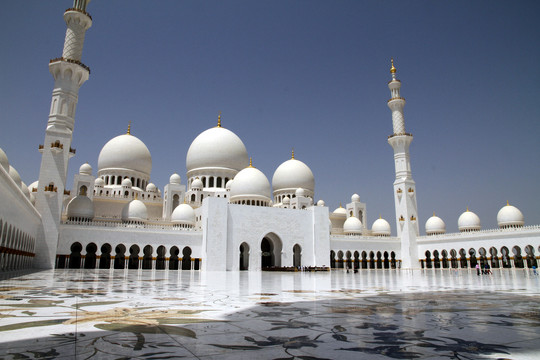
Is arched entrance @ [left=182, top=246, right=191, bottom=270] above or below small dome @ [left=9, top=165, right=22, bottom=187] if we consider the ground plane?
below

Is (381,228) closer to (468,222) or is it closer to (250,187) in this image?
(468,222)

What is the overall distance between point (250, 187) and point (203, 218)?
4891 mm

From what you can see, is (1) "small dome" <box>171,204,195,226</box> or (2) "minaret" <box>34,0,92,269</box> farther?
(1) "small dome" <box>171,204,195,226</box>

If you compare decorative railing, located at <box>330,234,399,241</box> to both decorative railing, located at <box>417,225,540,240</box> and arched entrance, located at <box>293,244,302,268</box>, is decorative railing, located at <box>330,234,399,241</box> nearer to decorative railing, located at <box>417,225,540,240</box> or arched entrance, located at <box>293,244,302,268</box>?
decorative railing, located at <box>417,225,540,240</box>

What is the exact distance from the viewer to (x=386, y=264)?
33.7 metres

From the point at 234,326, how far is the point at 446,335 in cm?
155

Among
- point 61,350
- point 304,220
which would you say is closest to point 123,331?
point 61,350

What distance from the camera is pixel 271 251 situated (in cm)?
2816

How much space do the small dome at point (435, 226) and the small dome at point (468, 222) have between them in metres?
1.40

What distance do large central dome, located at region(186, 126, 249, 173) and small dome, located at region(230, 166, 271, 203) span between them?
143 inches

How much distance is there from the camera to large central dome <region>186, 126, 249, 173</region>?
1260 inches

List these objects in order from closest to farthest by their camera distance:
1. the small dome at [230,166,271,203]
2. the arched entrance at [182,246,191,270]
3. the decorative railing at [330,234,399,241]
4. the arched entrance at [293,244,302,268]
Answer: the arched entrance at [182,246,191,270] < the arched entrance at [293,244,302,268] < the small dome at [230,166,271,203] < the decorative railing at [330,234,399,241]

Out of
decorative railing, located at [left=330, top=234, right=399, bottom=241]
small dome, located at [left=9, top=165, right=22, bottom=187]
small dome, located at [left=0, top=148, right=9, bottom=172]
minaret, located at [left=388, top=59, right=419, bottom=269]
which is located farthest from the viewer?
minaret, located at [left=388, top=59, right=419, bottom=269]

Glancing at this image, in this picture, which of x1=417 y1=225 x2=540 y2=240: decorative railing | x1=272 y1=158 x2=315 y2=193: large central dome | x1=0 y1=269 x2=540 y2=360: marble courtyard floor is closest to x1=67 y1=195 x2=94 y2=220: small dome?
x1=272 y1=158 x2=315 y2=193: large central dome
